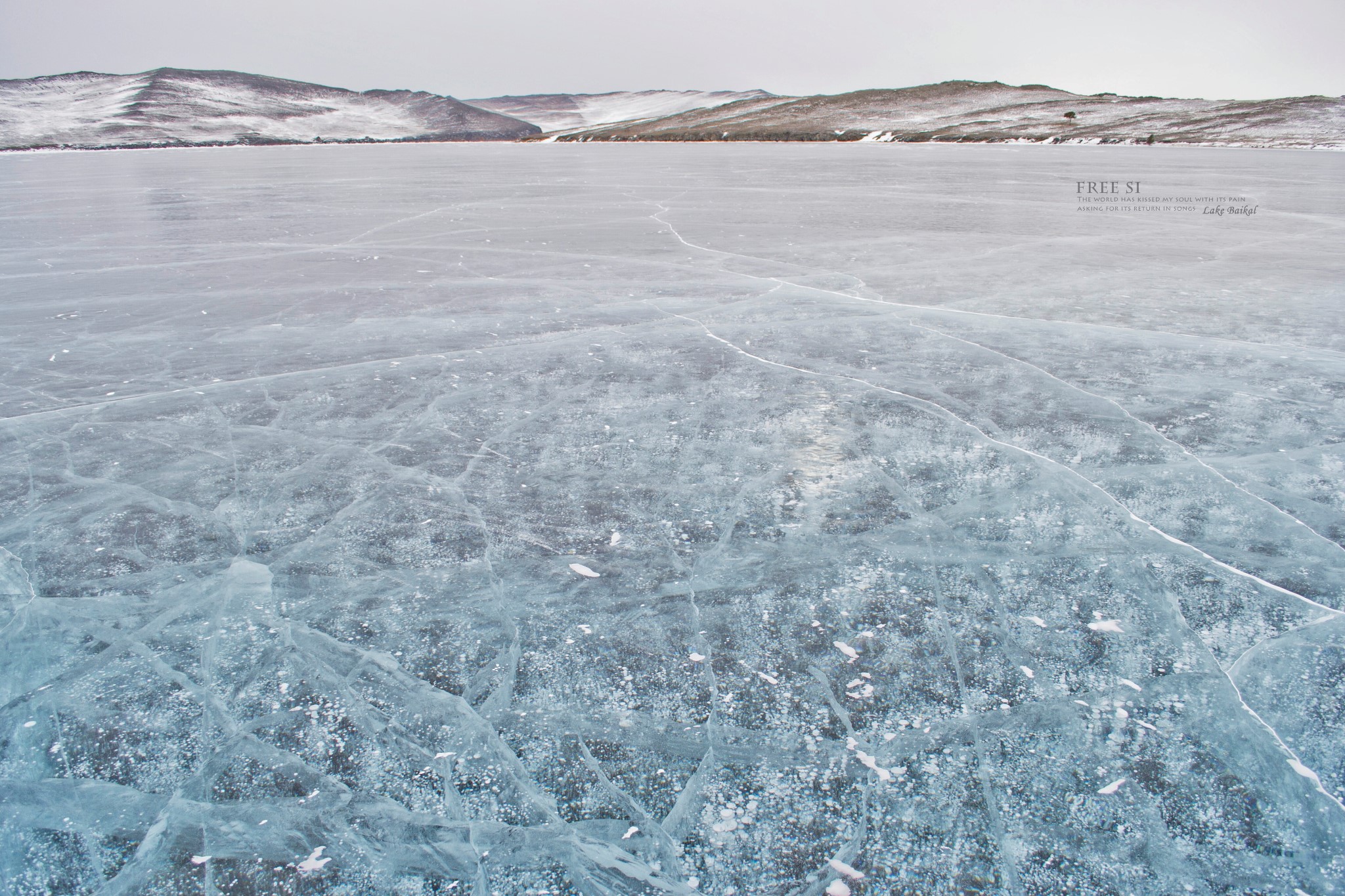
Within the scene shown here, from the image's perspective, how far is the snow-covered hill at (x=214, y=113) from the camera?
134 feet

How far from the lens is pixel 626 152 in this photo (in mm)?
30141

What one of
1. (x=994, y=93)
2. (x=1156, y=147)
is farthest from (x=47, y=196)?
(x=994, y=93)

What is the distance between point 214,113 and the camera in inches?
1895

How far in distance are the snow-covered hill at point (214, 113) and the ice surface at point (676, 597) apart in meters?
45.0

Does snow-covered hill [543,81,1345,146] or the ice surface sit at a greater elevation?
snow-covered hill [543,81,1345,146]

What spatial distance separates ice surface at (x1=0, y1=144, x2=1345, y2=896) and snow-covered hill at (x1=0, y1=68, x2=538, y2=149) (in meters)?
45.0

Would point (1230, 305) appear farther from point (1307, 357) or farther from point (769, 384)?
point (769, 384)

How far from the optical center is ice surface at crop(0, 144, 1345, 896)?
1.37m

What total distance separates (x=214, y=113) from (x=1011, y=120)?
46404mm
